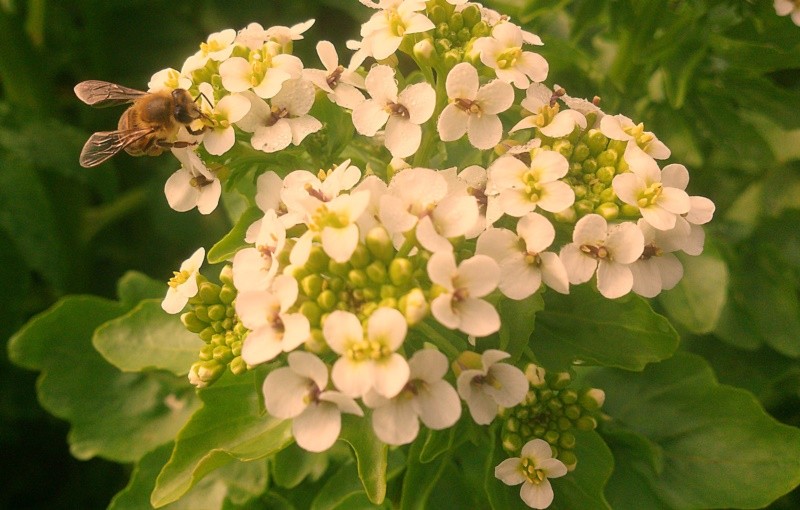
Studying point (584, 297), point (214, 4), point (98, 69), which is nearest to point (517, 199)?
point (584, 297)

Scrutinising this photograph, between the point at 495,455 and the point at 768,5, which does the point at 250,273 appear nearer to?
the point at 495,455

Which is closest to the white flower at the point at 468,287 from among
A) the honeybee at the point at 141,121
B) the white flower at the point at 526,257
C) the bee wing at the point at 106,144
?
the white flower at the point at 526,257

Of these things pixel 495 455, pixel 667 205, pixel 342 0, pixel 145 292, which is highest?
pixel 667 205

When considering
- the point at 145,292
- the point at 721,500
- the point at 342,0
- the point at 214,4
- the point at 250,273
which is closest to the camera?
the point at 250,273

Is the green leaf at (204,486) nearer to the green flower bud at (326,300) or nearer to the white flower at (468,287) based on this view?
the green flower bud at (326,300)

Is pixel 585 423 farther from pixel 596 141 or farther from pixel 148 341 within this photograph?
pixel 148 341

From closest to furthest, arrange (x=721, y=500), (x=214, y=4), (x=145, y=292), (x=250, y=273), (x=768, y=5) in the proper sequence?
(x=250, y=273), (x=721, y=500), (x=768, y=5), (x=145, y=292), (x=214, y=4)

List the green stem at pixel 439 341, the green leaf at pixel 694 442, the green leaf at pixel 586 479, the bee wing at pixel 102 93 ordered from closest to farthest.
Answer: the green stem at pixel 439 341 < the green leaf at pixel 586 479 < the green leaf at pixel 694 442 < the bee wing at pixel 102 93
